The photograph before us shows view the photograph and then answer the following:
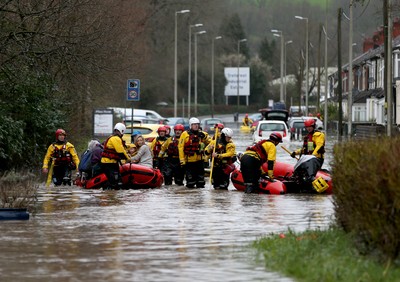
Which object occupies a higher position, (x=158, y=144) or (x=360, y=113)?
(x=360, y=113)

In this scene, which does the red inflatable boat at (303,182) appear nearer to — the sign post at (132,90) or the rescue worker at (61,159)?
the rescue worker at (61,159)

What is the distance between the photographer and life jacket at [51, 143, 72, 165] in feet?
91.5

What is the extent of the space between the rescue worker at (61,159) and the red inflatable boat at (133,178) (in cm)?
100

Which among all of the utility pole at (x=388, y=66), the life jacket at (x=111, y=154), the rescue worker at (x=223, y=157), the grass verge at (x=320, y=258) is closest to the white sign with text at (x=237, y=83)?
the utility pole at (x=388, y=66)

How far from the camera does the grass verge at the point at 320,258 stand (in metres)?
11.5

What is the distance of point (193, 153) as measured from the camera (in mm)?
27047

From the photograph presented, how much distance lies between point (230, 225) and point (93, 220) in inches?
91.4

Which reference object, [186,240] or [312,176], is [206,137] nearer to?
[312,176]

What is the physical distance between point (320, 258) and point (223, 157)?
46.4 feet

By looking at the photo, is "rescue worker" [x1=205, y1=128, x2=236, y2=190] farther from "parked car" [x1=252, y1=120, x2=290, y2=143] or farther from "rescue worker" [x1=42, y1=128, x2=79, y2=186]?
"parked car" [x1=252, y1=120, x2=290, y2=143]

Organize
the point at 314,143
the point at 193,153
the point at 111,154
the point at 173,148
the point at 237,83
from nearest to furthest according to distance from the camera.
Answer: the point at 111,154
the point at 314,143
the point at 193,153
the point at 173,148
the point at 237,83

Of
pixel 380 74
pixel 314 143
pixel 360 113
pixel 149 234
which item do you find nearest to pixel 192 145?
pixel 314 143

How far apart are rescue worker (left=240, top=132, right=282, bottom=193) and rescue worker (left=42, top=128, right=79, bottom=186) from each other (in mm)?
4965

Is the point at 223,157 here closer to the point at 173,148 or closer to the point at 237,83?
the point at 173,148
